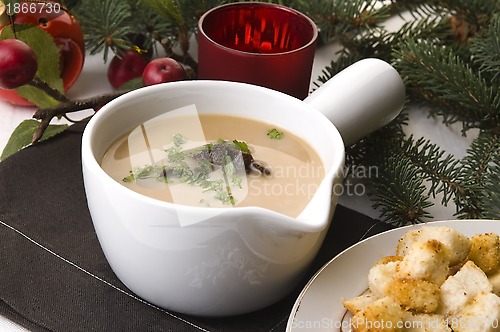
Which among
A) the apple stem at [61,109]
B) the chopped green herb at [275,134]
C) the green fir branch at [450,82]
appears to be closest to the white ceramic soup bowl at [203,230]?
the chopped green herb at [275,134]

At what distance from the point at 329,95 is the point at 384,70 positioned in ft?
0.36

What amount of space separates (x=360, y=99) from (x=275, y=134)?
171 millimetres

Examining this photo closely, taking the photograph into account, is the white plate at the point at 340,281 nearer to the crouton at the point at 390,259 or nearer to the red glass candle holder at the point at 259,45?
the crouton at the point at 390,259

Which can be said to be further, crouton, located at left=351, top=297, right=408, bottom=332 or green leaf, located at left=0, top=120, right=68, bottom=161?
green leaf, located at left=0, top=120, right=68, bottom=161

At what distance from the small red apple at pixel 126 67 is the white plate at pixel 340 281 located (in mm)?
643

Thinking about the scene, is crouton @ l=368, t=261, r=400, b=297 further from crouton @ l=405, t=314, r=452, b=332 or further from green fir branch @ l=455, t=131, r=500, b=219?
green fir branch @ l=455, t=131, r=500, b=219

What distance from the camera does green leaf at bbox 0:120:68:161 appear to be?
1.21m

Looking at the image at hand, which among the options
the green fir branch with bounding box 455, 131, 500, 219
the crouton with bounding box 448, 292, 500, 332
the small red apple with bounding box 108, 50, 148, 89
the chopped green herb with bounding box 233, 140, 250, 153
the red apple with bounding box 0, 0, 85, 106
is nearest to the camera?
the crouton with bounding box 448, 292, 500, 332

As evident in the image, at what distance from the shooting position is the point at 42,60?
1.28 meters

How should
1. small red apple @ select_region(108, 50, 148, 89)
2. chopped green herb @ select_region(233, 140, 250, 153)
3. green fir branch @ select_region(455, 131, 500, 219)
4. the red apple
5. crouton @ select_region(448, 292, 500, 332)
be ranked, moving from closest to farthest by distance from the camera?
crouton @ select_region(448, 292, 500, 332) < chopped green herb @ select_region(233, 140, 250, 153) < green fir branch @ select_region(455, 131, 500, 219) < the red apple < small red apple @ select_region(108, 50, 148, 89)

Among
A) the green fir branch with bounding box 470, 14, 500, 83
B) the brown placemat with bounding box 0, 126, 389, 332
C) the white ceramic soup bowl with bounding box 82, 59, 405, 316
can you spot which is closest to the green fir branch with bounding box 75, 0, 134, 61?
the brown placemat with bounding box 0, 126, 389, 332

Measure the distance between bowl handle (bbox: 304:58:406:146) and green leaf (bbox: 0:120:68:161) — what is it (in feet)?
1.32

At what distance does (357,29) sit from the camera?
1.48 m

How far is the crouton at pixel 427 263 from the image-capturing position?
0.83 metres
